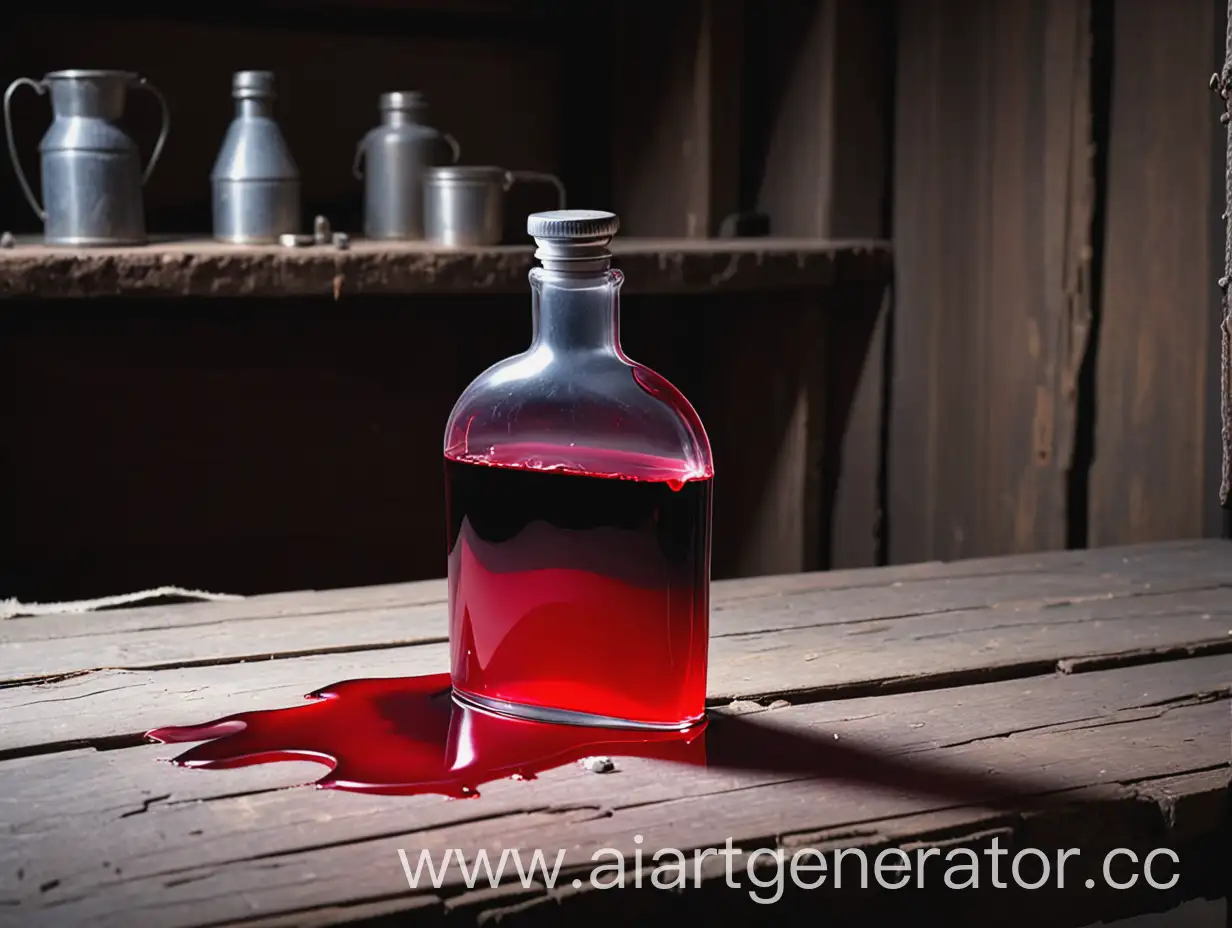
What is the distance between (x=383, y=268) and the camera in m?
1.70

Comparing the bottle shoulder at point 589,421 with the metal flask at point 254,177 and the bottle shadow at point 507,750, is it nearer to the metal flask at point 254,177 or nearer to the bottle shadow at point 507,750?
the bottle shadow at point 507,750

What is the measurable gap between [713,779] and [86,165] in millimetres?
1144

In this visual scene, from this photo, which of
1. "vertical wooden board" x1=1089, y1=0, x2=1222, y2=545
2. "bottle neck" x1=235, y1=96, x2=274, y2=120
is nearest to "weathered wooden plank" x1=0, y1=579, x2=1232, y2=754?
"vertical wooden board" x1=1089, y1=0, x2=1222, y2=545

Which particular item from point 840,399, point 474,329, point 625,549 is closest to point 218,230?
point 474,329

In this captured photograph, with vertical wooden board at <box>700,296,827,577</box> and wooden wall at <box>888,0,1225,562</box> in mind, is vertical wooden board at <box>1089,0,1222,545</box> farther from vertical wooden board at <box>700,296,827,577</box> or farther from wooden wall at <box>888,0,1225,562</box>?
vertical wooden board at <box>700,296,827,577</box>

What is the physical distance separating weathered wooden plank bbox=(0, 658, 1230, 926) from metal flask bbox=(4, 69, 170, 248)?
2.98 ft

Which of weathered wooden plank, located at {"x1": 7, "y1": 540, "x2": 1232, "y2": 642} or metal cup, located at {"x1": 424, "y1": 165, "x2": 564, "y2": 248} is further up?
metal cup, located at {"x1": 424, "y1": 165, "x2": 564, "y2": 248}

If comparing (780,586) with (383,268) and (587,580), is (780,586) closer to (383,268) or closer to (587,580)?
(587,580)

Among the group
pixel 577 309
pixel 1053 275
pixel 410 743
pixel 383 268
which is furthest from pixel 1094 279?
pixel 410 743

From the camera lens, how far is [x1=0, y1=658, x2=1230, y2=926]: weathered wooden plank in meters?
0.73

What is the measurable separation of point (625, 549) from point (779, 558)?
49.3 inches

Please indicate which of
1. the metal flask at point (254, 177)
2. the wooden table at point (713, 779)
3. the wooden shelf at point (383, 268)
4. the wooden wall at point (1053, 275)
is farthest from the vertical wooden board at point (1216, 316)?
the metal flask at point (254, 177)

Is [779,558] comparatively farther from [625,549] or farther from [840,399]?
[625,549]

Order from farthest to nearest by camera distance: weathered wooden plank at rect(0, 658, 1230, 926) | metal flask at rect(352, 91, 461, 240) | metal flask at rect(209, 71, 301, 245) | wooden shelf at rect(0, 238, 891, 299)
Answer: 1. metal flask at rect(352, 91, 461, 240)
2. metal flask at rect(209, 71, 301, 245)
3. wooden shelf at rect(0, 238, 891, 299)
4. weathered wooden plank at rect(0, 658, 1230, 926)
